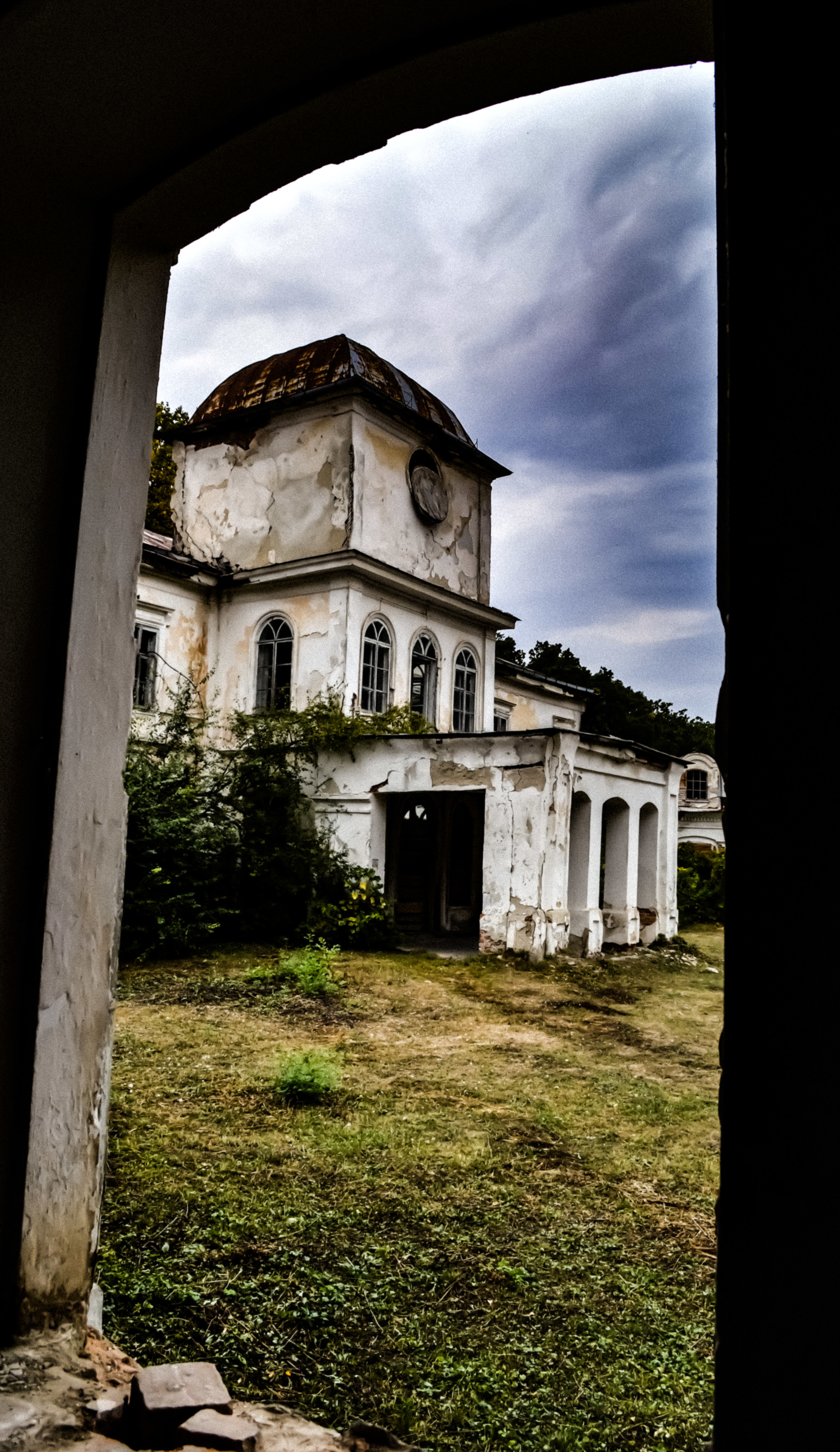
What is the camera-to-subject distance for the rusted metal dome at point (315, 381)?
49.4ft

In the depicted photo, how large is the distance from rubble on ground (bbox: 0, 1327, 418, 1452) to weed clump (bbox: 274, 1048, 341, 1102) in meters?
3.19

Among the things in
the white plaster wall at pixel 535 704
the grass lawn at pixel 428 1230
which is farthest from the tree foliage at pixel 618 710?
the grass lawn at pixel 428 1230

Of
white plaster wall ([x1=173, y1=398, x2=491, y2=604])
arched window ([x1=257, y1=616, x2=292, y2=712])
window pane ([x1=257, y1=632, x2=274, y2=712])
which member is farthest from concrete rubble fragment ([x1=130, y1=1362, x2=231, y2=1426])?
window pane ([x1=257, y1=632, x2=274, y2=712])

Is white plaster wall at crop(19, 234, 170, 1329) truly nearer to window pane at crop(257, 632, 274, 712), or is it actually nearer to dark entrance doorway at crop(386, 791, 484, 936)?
dark entrance doorway at crop(386, 791, 484, 936)

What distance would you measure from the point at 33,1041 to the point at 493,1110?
375cm

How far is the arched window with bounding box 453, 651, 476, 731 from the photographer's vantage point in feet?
55.5

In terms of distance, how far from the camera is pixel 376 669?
1502 cm

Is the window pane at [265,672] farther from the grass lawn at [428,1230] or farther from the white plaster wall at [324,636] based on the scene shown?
the grass lawn at [428,1230]

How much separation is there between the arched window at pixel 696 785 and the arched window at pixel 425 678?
57.9 feet

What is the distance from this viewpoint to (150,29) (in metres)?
1.74

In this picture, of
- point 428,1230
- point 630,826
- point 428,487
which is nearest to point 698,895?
point 630,826

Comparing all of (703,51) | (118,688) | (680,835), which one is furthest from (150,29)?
(680,835)

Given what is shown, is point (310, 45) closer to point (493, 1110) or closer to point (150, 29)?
point (150, 29)

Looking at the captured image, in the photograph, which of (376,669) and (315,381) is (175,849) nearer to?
(376,669)
